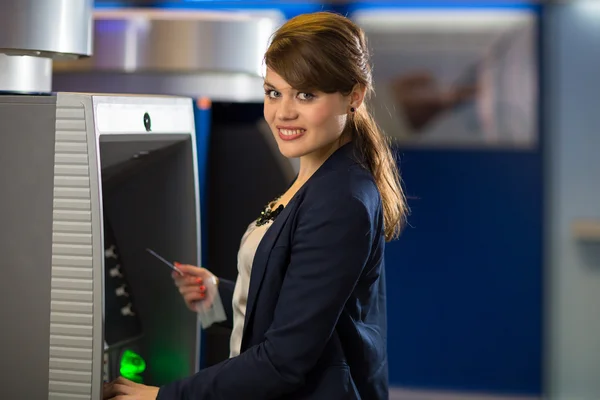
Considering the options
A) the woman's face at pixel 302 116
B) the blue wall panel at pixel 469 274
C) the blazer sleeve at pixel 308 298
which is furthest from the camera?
the blue wall panel at pixel 469 274

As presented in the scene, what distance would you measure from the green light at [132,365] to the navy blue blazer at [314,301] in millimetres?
450

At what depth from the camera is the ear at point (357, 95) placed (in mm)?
A: 1475

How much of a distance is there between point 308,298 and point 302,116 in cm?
29

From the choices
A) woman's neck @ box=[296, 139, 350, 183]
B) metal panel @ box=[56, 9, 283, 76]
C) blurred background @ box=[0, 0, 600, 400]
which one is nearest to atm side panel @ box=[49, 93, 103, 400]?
woman's neck @ box=[296, 139, 350, 183]

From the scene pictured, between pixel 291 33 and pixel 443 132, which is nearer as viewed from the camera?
pixel 291 33

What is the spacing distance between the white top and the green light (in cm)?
35

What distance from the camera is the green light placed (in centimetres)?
185

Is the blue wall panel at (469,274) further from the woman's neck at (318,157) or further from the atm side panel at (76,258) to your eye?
the atm side panel at (76,258)

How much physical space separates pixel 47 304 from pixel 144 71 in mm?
1311

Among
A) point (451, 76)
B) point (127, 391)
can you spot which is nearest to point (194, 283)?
point (127, 391)

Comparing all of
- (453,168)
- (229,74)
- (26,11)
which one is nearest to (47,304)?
(26,11)

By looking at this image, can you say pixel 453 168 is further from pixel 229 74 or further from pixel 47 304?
pixel 47 304

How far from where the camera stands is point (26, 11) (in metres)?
1.51

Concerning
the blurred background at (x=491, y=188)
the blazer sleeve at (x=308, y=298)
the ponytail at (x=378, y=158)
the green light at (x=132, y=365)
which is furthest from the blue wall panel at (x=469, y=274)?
the blazer sleeve at (x=308, y=298)
